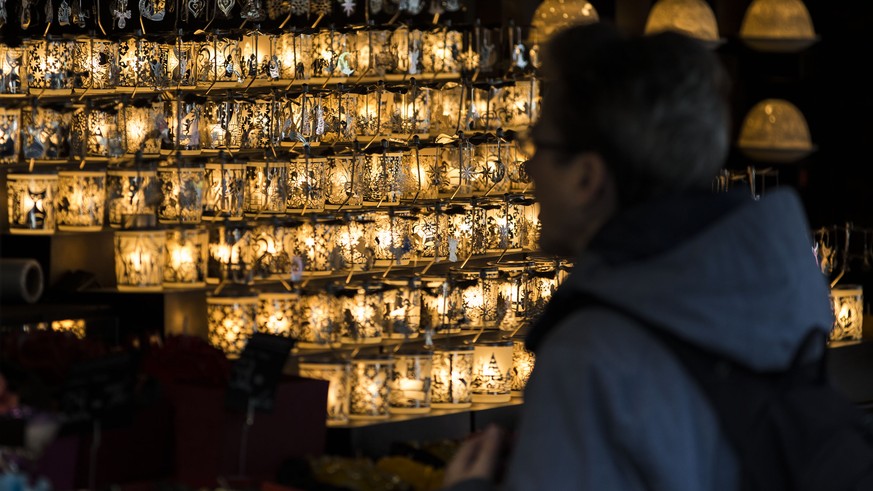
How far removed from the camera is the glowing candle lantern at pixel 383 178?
12.8ft

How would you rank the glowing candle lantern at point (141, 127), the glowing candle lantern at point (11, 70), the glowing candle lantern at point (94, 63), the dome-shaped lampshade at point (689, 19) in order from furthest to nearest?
the dome-shaped lampshade at point (689, 19) < the glowing candle lantern at point (94, 63) < the glowing candle lantern at point (11, 70) < the glowing candle lantern at point (141, 127)

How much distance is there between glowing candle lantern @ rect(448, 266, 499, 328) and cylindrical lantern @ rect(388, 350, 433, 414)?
33cm

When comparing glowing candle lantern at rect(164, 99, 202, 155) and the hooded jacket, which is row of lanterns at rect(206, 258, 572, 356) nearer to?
glowing candle lantern at rect(164, 99, 202, 155)

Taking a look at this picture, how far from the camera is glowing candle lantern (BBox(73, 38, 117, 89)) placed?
379cm

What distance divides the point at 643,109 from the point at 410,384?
6.42 feet

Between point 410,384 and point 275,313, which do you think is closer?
point 275,313

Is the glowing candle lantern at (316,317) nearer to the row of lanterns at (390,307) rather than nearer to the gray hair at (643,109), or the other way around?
the row of lanterns at (390,307)

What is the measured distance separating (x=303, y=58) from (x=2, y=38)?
0.85 metres

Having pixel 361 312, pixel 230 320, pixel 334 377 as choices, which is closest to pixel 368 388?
pixel 334 377

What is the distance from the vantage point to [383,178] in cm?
393

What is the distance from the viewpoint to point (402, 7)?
13.6 ft

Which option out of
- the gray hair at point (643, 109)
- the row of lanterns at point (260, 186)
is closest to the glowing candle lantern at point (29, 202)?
the row of lanterns at point (260, 186)

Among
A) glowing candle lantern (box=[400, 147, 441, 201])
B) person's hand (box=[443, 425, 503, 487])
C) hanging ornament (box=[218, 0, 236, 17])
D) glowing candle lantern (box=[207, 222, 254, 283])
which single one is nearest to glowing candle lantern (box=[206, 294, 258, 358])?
glowing candle lantern (box=[207, 222, 254, 283])

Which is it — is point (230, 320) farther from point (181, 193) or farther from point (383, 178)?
point (383, 178)
